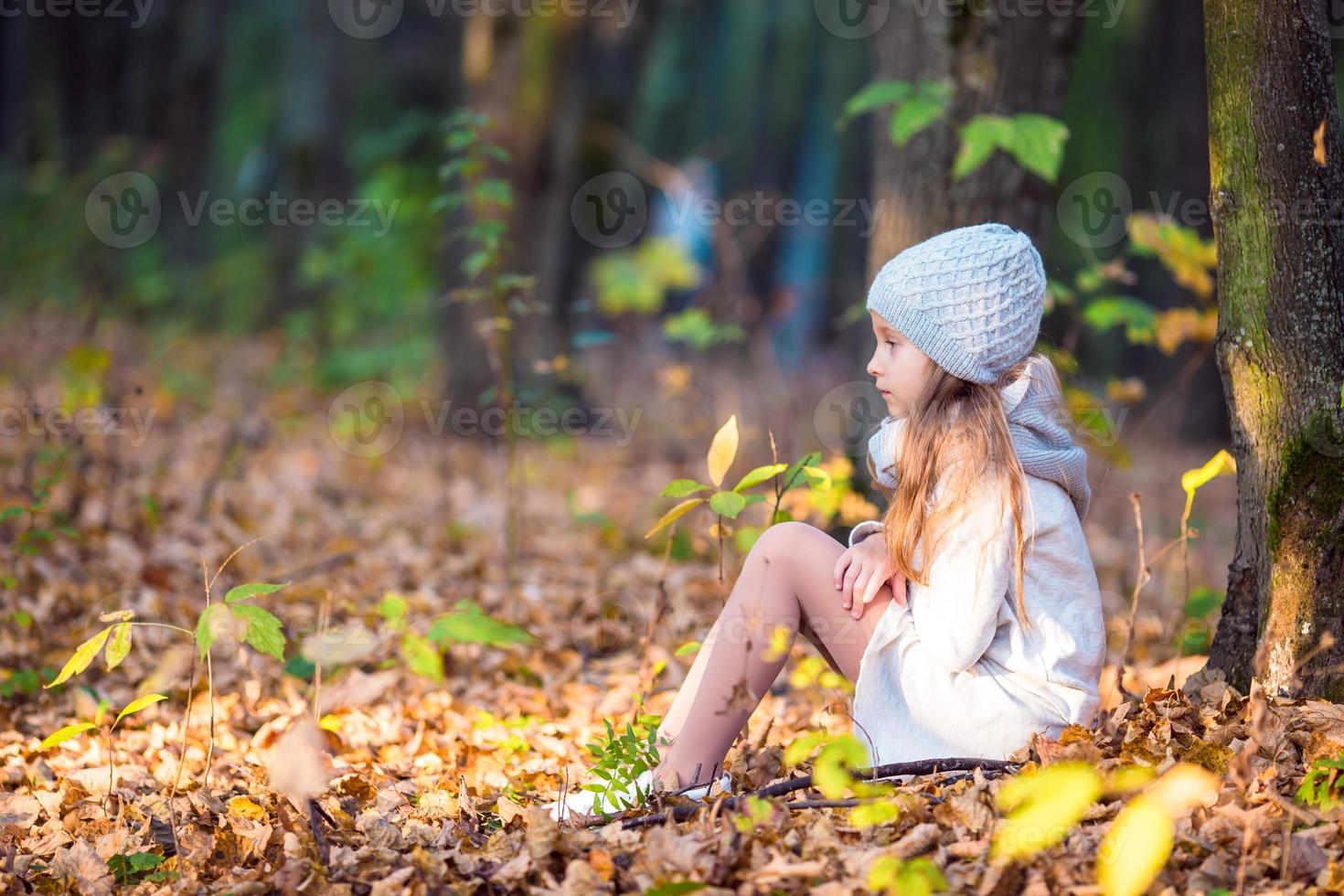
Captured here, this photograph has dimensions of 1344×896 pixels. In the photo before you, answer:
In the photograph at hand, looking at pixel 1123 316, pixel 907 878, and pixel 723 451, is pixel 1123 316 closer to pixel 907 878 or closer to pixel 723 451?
pixel 723 451

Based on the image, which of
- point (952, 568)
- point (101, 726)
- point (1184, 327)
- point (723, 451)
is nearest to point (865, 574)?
point (952, 568)

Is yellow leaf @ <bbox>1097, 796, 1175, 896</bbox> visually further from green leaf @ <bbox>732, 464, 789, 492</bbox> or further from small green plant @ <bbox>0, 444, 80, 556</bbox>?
small green plant @ <bbox>0, 444, 80, 556</bbox>

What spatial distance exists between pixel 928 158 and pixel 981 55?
347mm

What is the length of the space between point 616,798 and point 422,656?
0.94 m

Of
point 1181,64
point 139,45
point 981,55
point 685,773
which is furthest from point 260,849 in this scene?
point 139,45

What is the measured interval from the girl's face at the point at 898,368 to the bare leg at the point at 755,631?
0.33 meters

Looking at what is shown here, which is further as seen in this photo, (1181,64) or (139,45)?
(139,45)

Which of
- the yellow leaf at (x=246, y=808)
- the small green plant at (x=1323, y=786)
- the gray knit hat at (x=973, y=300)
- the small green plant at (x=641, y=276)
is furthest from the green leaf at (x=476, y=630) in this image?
the small green plant at (x=641, y=276)

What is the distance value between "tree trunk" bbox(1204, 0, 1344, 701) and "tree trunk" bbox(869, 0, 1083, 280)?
121 centimetres

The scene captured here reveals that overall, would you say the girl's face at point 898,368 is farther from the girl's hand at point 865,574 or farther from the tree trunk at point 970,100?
the tree trunk at point 970,100

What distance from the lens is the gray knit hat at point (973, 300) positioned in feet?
7.38

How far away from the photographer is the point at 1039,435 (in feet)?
7.70

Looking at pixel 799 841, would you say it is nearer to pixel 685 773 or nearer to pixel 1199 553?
pixel 685 773

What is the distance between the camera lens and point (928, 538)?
226 centimetres
